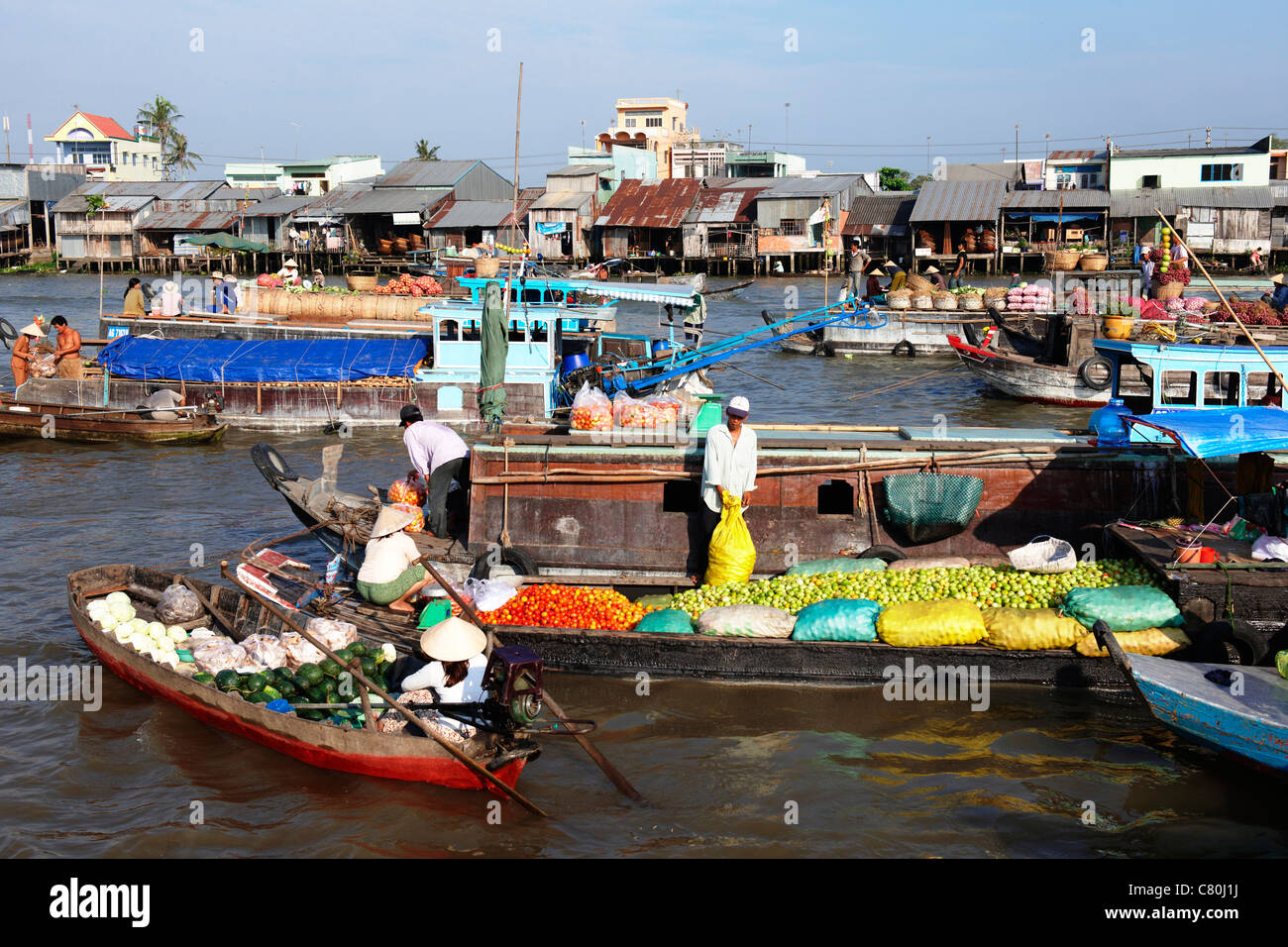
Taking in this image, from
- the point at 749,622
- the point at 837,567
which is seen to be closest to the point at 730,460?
the point at 837,567

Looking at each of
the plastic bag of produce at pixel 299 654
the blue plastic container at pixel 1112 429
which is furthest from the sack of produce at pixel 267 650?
the blue plastic container at pixel 1112 429

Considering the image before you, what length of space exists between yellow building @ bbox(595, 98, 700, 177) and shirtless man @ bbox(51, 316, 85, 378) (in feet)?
198

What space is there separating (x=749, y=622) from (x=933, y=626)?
1.42 metres

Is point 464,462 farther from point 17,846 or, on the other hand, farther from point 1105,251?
point 1105,251

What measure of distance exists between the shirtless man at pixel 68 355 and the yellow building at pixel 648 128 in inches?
2377

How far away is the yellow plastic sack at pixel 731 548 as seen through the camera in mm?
9172

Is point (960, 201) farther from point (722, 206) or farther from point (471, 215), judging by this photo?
point (471, 215)

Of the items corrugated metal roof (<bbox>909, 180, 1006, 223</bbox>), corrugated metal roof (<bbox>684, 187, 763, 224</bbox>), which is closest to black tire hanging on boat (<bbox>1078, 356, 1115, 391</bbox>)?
corrugated metal roof (<bbox>909, 180, 1006, 223</bbox>)

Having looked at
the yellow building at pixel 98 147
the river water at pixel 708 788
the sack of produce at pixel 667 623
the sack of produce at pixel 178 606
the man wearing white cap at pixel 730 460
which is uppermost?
the yellow building at pixel 98 147

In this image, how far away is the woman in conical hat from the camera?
8844 millimetres

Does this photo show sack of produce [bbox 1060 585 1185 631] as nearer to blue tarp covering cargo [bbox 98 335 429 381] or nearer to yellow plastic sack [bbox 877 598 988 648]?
yellow plastic sack [bbox 877 598 988 648]

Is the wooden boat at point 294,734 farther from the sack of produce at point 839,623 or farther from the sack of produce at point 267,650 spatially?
the sack of produce at point 839,623

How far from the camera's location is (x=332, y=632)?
8367 mm

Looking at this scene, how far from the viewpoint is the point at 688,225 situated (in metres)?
51.7
